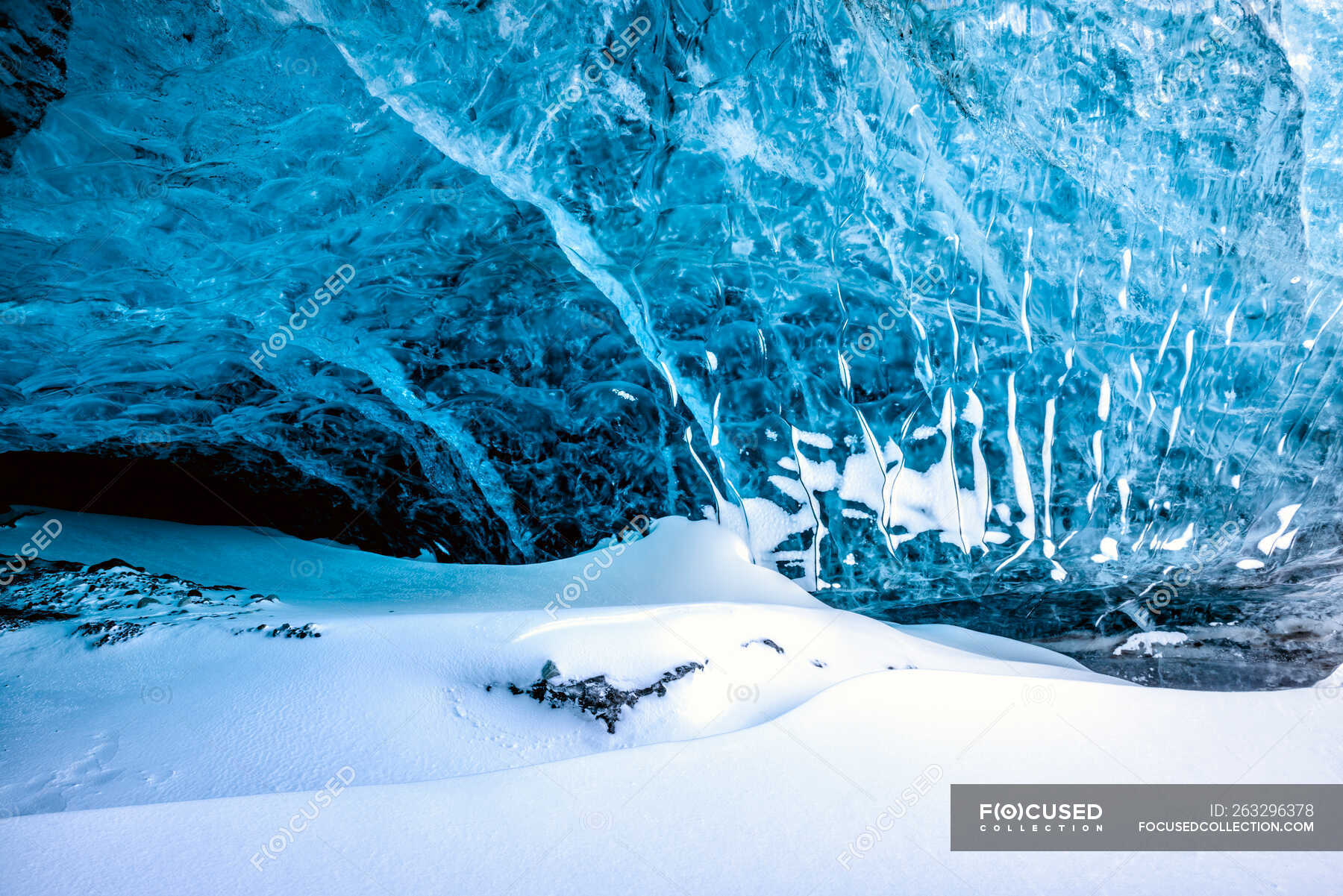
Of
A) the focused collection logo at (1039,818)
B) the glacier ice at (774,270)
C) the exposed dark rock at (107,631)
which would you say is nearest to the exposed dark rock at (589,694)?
the focused collection logo at (1039,818)

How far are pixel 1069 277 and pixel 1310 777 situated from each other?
1.54 m

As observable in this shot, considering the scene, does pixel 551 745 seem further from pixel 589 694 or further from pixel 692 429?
pixel 692 429

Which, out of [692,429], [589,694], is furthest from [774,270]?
[589,694]

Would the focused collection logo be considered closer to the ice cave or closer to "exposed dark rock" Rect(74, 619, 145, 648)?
the ice cave

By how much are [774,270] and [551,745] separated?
1626mm

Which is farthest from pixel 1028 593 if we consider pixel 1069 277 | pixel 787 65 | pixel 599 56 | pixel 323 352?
pixel 323 352

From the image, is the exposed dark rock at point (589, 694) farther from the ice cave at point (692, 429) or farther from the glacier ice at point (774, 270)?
the glacier ice at point (774, 270)

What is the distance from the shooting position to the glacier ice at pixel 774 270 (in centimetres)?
220

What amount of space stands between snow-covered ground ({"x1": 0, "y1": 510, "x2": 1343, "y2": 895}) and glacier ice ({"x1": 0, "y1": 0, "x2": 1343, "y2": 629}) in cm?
55

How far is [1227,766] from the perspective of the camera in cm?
182

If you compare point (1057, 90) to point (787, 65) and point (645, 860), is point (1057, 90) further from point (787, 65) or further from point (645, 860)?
point (645, 860)

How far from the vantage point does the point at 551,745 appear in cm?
167

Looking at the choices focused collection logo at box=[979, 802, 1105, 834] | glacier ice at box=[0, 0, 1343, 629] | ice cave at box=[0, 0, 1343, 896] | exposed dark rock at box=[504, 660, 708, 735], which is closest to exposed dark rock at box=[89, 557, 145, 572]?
ice cave at box=[0, 0, 1343, 896]

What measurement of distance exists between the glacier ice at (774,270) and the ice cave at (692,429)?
0.01 meters
